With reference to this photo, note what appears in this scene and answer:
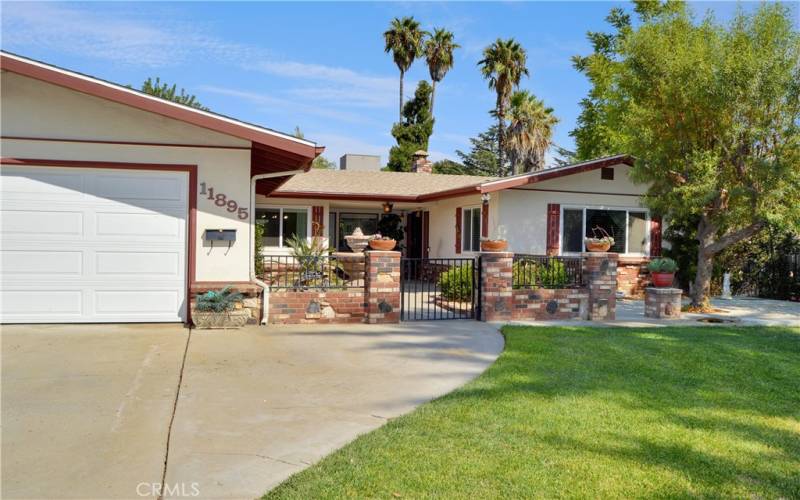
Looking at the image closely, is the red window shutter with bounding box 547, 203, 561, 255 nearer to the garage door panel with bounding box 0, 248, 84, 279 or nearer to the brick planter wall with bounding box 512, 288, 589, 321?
the brick planter wall with bounding box 512, 288, 589, 321

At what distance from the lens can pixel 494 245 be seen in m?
9.94

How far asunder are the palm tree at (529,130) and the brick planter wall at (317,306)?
20466 millimetres

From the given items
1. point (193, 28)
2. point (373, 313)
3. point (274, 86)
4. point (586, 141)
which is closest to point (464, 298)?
point (373, 313)

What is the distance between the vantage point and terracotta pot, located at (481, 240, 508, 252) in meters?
9.92

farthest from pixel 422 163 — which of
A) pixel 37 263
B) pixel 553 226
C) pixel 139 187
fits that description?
pixel 37 263

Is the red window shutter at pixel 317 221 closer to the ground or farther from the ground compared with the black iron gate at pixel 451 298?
farther from the ground

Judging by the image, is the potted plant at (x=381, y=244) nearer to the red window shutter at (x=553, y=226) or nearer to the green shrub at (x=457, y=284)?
the green shrub at (x=457, y=284)

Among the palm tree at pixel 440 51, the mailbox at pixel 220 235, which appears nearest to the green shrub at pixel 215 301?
the mailbox at pixel 220 235

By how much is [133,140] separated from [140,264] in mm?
1794

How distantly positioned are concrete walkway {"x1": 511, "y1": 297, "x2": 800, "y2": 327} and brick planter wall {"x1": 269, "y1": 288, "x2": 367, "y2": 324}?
8.94 feet

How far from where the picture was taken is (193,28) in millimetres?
12875

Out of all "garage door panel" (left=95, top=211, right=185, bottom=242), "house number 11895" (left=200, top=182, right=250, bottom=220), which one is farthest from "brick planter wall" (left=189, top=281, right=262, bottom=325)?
"house number 11895" (left=200, top=182, right=250, bottom=220)

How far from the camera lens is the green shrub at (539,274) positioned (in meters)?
10.8

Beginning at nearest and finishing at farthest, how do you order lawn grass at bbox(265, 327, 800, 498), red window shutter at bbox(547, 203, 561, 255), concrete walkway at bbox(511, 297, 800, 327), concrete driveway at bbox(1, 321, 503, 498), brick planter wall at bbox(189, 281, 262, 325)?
lawn grass at bbox(265, 327, 800, 498) < concrete driveway at bbox(1, 321, 503, 498) < brick planter wall at bbox(189, 281, 262, 325) < concrete walkway at bbox(511, 297, 800, 327) < red window shutter at bbox(547, 203, 561, 255)
